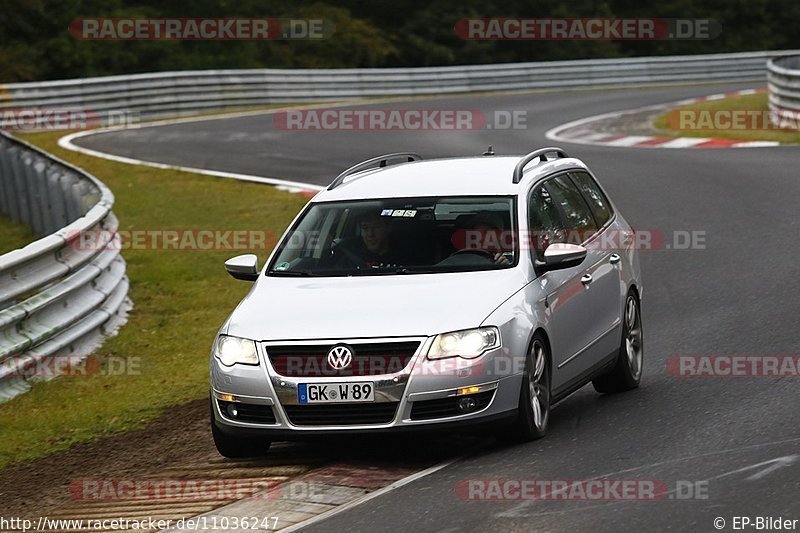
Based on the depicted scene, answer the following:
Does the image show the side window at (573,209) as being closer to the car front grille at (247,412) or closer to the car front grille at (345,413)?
the car front grille at (345,413)

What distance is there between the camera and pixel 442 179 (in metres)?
9.84

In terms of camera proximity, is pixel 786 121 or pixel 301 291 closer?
pixel 301 291

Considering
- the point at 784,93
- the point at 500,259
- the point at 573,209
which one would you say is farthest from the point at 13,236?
the point at 784,93

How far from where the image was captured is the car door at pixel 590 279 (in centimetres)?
955

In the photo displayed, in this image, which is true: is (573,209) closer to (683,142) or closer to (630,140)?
(683,142)

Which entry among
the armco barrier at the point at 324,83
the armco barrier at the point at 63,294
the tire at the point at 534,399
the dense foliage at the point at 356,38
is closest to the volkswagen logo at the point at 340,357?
the tire at the point at 534,399

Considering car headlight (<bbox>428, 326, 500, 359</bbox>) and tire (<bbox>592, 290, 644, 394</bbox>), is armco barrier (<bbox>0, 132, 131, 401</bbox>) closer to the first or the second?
car headlight (<bbox>428, 326, 500, 359</bbox>)

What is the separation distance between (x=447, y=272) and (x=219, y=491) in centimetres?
189

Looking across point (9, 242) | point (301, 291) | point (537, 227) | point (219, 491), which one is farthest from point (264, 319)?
point (9, 242)

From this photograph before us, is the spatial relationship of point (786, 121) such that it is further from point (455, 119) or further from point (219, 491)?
point (219, 491)

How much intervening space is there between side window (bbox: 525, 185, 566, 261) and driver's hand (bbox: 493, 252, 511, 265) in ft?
0.60

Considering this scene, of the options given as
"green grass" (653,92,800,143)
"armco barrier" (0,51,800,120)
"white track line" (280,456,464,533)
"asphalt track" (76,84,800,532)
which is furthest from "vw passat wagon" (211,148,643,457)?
"armco barrier" (0,51,800,120)

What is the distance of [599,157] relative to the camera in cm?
2411

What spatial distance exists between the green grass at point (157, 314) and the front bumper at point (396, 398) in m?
1.85
